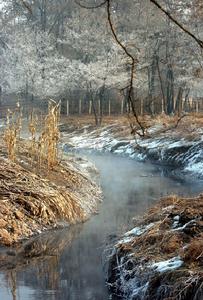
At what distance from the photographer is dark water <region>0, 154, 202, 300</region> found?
7.42m

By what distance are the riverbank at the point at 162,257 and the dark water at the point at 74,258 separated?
400 mm

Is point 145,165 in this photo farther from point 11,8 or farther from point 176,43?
point 11,8

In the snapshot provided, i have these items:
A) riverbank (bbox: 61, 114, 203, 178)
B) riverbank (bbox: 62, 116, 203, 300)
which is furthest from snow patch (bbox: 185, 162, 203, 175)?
riverbank (bbox: 62, 116, 203, 300)

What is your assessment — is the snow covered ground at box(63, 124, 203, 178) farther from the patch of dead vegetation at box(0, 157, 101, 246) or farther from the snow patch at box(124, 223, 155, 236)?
the snow patch at box(124, 223, 155, 236)

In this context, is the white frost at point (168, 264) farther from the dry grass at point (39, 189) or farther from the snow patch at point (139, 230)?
the dry grass at point (39, 189)

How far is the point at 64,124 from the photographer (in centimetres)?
3916

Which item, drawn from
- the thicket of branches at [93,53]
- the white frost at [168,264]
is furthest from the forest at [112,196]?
the thicket of branches at [93,53]

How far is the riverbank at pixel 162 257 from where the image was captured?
614 centimetres

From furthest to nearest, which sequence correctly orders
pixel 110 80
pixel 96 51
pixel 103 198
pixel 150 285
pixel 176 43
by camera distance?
pixel 96 51
pixel 110 80
pixel 176 43
pixel 103 198
pixel 150 285

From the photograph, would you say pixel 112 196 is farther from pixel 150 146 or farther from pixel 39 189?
pixel 150 146

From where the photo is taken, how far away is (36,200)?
11336 millimetres

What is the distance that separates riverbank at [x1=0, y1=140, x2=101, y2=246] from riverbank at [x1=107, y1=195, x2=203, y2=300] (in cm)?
263

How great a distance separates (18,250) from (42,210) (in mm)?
1786

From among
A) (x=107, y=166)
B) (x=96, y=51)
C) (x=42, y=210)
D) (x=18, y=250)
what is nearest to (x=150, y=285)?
(x=18, y=250)
